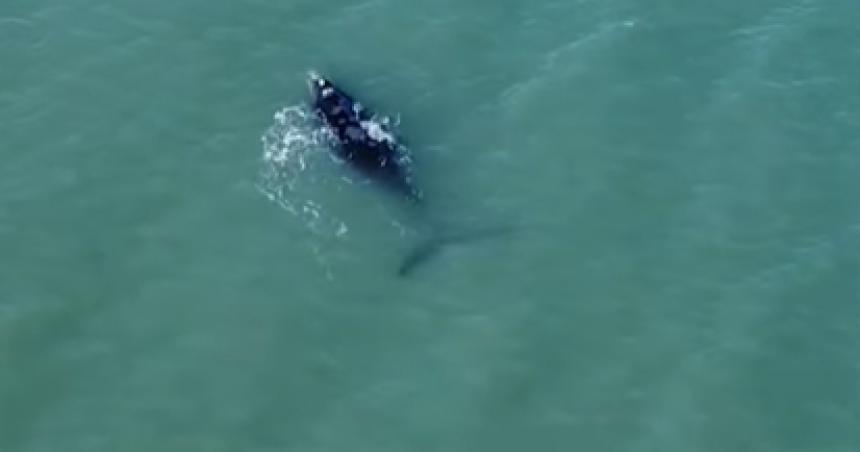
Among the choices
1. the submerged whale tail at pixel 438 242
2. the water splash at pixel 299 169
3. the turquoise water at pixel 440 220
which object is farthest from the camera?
the water splash at pixel 299 169

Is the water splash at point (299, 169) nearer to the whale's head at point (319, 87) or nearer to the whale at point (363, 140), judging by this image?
the whale at point (363, 140)

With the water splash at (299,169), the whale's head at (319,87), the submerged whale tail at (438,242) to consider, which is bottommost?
the submerged whale tail at (438,242)

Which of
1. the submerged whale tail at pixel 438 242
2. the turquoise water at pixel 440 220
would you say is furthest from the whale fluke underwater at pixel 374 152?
the turquoise water at pixel 440 220

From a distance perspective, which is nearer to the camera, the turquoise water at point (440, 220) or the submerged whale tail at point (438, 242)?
the turquoise water at point (440, 220)

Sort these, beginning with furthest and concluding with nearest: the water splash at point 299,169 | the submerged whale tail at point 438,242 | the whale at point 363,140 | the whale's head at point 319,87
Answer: the whale's head at point 319,87, the whale at point 363,140, the water splash at point 299,169, the submerged whale tail at point 438,242

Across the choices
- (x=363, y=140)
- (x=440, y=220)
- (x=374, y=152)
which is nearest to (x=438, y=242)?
(x=440, y=220)

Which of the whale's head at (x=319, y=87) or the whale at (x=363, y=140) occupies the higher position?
the whale's head at (x=319, y=87)
